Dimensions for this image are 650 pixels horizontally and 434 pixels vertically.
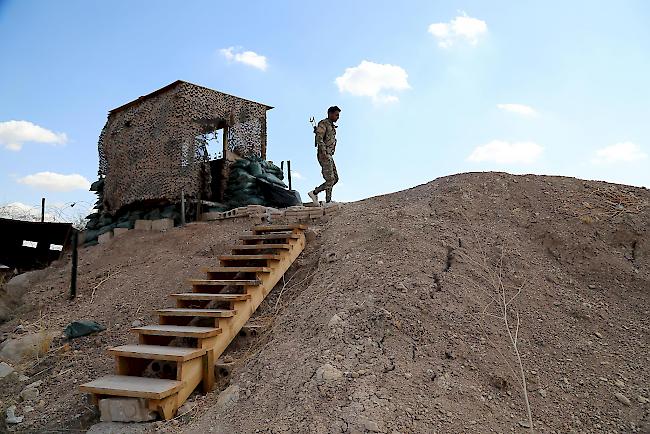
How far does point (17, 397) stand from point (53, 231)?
6.35 meters

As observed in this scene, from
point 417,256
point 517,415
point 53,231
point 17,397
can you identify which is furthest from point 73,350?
point 53,231

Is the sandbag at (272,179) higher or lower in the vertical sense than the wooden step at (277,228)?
higher

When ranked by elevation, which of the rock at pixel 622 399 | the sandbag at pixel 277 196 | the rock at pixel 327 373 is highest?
the sandbag at pixel 277 196

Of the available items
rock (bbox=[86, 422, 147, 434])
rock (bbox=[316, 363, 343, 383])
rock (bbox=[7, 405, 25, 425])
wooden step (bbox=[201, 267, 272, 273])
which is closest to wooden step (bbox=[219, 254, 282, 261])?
wooden step (bbox=[201, 267, 272, 273])

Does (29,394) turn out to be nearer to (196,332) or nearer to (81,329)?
(81,329)

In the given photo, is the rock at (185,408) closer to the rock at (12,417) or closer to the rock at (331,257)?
the rock at (12,417)

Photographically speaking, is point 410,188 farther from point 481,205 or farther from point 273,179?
point 273,179

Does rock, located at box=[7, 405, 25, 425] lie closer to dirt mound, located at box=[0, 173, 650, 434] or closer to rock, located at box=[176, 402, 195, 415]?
dirt mound, located at box=[0, 173, 650, 434]

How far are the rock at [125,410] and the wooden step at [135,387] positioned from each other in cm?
5

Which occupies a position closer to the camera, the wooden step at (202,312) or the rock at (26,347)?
the wooden step at (202,312)

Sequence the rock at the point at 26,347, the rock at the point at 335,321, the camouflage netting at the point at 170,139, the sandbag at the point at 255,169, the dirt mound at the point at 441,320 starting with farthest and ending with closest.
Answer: the sandbag at the point at 255,169 → the camouflage netting at the point at 170,139 → the rock at the point at 26,347 → the rock at the point at 335,321 → the dirt mound at the point at 441,320

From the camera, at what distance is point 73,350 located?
4.67 metres

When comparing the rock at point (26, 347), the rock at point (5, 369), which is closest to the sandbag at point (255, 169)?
the rock at point (26, 347)

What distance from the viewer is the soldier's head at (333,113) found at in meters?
6.99
